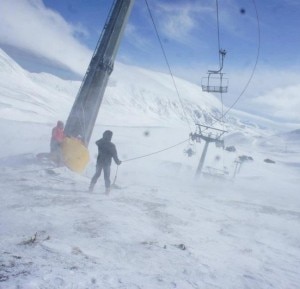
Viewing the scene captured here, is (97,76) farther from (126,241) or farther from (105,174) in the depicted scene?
(126,241)

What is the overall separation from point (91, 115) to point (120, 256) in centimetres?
1170

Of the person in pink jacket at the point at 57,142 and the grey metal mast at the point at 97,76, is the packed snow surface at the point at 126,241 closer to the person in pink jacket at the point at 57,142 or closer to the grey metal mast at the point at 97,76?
the person in pink jacket at the point at 57,142

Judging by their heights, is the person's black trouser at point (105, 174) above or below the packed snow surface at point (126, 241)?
above

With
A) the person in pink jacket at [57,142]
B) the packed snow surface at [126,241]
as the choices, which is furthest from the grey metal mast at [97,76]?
the packed snow surface at [126,241]

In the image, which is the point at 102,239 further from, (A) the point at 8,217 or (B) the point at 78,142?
(B) the point at 78,142

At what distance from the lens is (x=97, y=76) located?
16031 millimetres

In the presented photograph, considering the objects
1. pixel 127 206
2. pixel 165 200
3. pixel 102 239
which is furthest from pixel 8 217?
pixel 165 200

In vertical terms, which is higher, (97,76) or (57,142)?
(97,76)

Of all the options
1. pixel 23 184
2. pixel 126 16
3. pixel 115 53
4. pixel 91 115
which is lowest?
pixel 23 184

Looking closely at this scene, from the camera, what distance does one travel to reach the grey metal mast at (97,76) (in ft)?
51.7

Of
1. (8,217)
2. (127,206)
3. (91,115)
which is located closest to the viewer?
(8,217)

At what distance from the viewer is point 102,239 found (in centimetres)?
571

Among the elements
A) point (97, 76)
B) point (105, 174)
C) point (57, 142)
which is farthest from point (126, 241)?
point (97, 76)

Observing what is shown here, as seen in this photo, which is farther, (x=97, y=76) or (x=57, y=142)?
(x=97, y=76)
